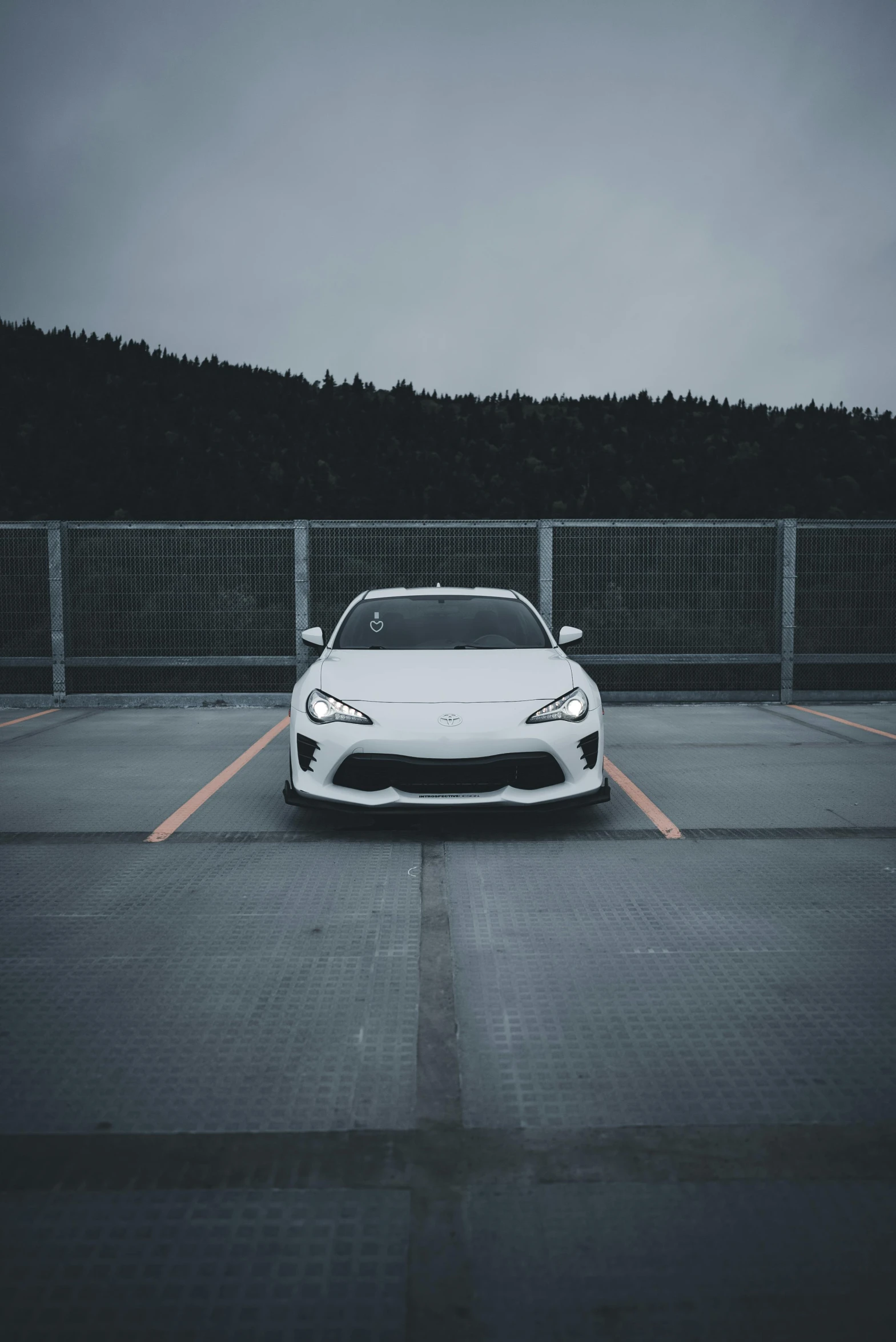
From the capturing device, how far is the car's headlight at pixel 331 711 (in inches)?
199

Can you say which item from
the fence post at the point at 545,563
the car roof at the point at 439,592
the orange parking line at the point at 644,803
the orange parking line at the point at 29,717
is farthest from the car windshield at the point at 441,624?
the orange parking line at the point at 29,717

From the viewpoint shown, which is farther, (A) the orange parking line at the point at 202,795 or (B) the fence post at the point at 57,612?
(B) the fence post at the point at 57,612

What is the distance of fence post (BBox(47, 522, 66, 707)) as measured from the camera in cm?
1131

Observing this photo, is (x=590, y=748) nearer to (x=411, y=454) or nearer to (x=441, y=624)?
(x=441, y=624)

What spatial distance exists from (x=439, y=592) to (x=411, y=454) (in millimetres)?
35298

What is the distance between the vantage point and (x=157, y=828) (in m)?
5.46

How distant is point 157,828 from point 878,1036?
12.9ft

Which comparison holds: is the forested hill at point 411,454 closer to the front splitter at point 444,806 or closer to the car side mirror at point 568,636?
the car side mirror at point 568,636

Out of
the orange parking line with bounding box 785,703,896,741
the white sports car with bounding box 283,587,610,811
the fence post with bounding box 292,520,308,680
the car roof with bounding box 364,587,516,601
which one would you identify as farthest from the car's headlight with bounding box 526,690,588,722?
the fence post with bounding box 292,520,308,680

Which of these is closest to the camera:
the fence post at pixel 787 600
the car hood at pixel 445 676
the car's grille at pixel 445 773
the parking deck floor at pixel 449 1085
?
the parking deck floor at pixel 449 1085

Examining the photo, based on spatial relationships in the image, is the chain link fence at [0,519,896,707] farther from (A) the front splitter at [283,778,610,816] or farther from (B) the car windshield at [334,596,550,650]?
(A) the front splitter at [283,778,610,816]

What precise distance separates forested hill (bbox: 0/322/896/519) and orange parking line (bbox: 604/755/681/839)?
29.6 metres

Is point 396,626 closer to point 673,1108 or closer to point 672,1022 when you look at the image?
point 672,1022

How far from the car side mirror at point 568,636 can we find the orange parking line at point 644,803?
0.81 metres
